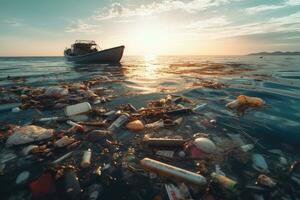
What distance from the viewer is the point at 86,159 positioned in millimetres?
3562

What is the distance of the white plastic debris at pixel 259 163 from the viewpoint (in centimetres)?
339

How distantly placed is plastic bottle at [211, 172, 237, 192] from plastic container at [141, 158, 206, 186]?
0.67 ft

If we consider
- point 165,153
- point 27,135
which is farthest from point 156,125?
point 27,135

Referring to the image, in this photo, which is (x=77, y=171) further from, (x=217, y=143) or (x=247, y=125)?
(x=247, y=125)

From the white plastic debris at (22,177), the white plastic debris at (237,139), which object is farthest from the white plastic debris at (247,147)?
the white plastic debris at (22,177)

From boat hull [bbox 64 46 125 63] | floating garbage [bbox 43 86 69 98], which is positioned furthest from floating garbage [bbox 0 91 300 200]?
boat hull [bbox 64 46 125 63]

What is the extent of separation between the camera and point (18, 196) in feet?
9.16

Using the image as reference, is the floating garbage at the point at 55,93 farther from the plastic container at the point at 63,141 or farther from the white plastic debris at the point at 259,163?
the white plastic debris at the point at 259,163

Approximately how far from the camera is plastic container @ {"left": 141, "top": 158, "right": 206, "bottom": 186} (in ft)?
9.75

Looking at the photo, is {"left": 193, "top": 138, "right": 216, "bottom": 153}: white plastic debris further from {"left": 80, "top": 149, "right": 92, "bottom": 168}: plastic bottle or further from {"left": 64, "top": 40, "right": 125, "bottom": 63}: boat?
{"left": 64, "top": 40, "right": 125, "bottom": 63}: boat

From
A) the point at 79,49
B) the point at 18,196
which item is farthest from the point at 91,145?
the point at 79,49

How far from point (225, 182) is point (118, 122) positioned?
288cm

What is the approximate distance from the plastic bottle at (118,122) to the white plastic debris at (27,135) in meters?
1.29

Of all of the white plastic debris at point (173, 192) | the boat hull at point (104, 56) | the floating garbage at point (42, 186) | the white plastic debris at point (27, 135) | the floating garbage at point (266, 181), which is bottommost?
the floating garbage at point (266, 181)
